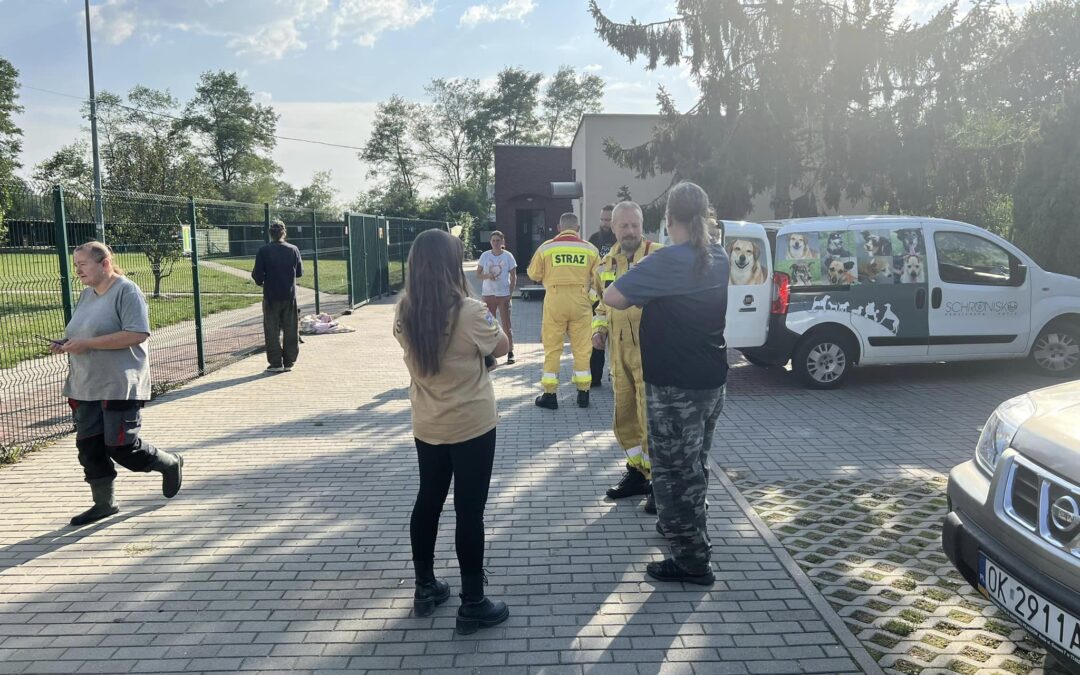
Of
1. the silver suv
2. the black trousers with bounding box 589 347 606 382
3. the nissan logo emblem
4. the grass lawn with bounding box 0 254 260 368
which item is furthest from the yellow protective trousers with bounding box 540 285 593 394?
the nissan logo emblem

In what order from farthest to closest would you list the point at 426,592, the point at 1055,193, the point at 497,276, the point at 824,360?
the point at 1055,193 < the point at 497,276 < the point at 824,360 < the point at 426,592

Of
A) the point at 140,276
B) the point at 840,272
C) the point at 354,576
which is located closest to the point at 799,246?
the point at 840,272

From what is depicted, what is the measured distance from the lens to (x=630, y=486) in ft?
17.0

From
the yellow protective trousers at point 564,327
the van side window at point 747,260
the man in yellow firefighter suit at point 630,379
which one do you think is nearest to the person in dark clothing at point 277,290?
the yellow protective trousers at point 564,327

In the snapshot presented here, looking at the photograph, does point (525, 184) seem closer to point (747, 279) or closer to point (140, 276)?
point (140, 276)

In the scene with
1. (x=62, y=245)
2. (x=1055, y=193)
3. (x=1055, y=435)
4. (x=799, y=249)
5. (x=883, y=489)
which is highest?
(x=1055, y=193)

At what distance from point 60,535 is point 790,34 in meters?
16.0

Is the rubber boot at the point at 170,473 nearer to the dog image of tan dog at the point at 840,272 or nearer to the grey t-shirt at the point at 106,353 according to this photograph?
the grey t-shirt at the point at 106,353

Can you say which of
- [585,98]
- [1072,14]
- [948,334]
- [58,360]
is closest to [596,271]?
[948,334]

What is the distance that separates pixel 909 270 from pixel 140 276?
891 centimetres

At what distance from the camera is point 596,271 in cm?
642

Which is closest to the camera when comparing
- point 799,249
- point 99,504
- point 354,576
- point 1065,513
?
point 1065,513

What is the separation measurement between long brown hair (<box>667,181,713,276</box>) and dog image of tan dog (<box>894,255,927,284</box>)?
225 inches

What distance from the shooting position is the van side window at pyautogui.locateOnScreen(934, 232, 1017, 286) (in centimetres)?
865
